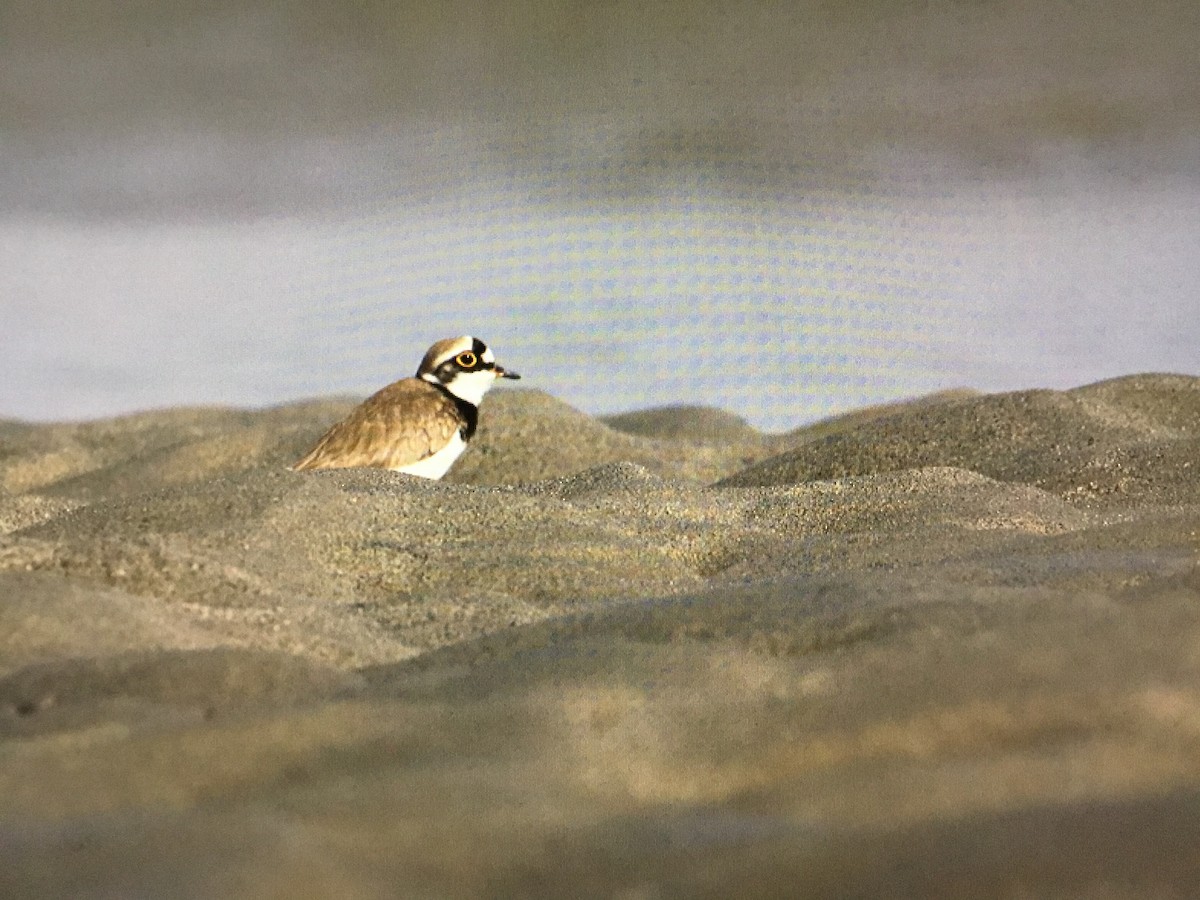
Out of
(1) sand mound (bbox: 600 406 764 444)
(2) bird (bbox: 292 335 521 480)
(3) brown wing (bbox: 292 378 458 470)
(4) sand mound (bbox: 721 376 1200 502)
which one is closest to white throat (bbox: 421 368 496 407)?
(2) bird (bbox: 292 335 521 480)

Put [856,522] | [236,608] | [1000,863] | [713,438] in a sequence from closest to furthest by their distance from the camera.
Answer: [1000,863] < [236,608] < [856,522] < [713,438]

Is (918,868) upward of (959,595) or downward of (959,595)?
downward

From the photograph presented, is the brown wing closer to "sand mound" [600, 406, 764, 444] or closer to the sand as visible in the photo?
the sand

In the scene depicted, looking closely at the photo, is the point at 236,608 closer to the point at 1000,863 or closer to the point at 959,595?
the point at 959,595

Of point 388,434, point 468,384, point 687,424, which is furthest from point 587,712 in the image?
point 687,424

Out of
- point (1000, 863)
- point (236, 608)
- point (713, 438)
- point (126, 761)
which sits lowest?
point (1000, 863)

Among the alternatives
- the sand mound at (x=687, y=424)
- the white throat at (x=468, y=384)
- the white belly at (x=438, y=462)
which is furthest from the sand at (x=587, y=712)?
the sand mound at (x=687, y=424)

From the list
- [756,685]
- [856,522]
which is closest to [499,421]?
[856,522]

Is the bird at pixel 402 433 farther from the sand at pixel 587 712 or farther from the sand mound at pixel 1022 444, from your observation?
the sand at pixel 587 712
